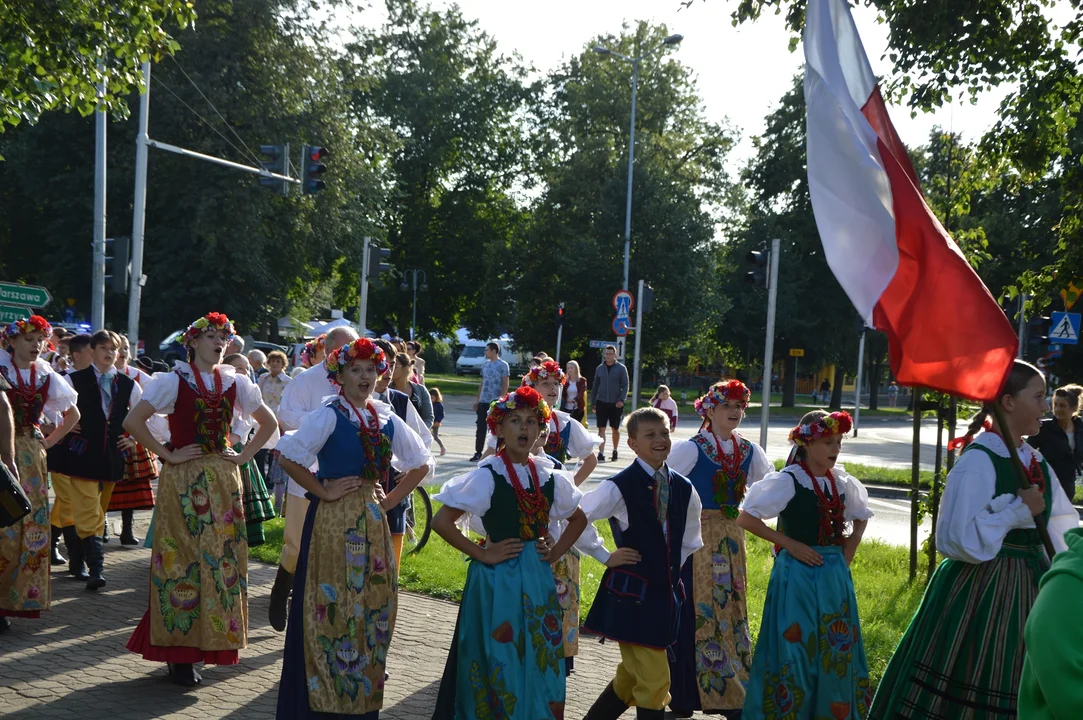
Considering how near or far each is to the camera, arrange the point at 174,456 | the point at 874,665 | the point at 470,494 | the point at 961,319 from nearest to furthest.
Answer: the point at 961,319 < the point at 470,494 < the point at 174,456 < the point at 874,665

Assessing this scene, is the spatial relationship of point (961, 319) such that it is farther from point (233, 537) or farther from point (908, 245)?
point (233, 537)

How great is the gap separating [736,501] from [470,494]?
2.15 m

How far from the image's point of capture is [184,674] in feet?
22.3

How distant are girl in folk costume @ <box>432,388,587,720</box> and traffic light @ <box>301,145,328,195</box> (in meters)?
15.4

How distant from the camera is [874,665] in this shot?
7766mm

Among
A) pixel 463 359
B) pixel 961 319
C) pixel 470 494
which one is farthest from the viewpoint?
pixel 463 359

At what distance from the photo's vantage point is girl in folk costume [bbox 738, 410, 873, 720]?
584 cm

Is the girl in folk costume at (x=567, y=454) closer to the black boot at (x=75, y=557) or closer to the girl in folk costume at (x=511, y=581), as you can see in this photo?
the girl in folk costume at (x=511, y=581)

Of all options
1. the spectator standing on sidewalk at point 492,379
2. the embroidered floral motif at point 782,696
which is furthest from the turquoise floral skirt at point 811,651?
the spectator standing on sidewalk at point 492,379

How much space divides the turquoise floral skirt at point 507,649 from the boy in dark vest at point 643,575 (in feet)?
1.24

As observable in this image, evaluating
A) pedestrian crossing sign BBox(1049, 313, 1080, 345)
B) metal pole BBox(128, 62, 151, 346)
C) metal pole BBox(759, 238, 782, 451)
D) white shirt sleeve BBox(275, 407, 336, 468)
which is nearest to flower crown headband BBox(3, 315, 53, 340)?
white shirt sleeve BBox(275, 407, 336, 468)

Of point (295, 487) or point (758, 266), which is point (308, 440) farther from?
point (758, 266)

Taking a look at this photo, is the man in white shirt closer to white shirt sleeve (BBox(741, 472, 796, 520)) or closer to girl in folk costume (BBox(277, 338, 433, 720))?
girl in folk costume (BBox(277, 338, 433, 720))

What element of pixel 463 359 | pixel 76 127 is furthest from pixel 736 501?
pixel 463 359
